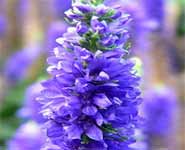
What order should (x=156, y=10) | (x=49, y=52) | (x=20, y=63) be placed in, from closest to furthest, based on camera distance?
(x=49, y=52), (x=156, y=10), (x=20, y=63)

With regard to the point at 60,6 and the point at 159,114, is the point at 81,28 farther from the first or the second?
the point at 60,6

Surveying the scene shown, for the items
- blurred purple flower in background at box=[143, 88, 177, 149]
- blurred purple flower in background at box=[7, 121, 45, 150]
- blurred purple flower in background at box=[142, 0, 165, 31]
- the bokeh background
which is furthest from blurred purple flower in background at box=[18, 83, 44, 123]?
blurred purple flower in background at box=[142, 0, 165, 31]

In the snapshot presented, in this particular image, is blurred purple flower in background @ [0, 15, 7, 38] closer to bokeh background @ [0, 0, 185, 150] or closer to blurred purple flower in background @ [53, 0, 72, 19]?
bokeh background @ [0, 0, 185, 150]

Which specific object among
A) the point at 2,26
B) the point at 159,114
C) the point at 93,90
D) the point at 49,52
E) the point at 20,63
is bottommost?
the point at 93,90

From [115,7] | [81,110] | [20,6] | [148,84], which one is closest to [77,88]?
[81,110]

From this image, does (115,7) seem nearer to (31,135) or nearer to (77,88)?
(77,88)

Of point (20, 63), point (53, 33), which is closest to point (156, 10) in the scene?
point (53, 33)
